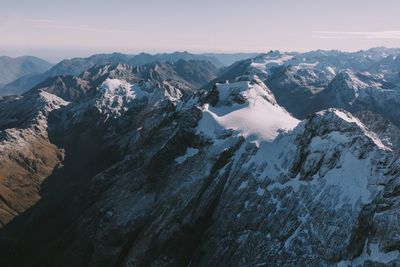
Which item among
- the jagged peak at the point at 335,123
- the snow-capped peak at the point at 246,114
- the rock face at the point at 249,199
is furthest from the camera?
the snow-capped peak at the point at 246,114

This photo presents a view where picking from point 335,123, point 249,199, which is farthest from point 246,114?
point 249,199

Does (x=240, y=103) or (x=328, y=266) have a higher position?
(x=240, y=103)

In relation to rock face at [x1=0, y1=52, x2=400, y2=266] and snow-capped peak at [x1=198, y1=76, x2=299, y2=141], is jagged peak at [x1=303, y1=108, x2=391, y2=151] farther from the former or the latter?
snow-capped peak at [x1=198, y1=76, x2=299, y2=141]

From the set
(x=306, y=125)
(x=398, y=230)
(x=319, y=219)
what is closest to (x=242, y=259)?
(x=319, y=219)

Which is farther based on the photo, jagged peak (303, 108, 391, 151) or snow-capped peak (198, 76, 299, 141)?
snow-capped peak (198, 76, 299, 141)

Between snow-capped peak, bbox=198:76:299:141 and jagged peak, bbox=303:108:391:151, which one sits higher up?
jagged peak, bbox=303:108:391:151

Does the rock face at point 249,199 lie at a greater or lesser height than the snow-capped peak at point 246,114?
lesser

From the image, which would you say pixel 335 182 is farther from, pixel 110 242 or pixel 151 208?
pixel 110 242

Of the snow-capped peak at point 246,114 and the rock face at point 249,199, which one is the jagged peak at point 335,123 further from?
the snow-capped peak at point 246,114

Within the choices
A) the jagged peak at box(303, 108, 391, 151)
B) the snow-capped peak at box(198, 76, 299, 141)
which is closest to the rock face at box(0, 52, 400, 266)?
the jagged peak at box(303, 108, 391, 151)

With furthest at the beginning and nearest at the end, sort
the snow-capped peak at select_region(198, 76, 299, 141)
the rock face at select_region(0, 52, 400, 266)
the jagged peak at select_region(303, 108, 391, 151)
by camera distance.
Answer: the snow-capped peak at select_region(198, 76, 299, 141), the jagged peak at select_region(303, 108, 391, 151), the rock face at select_region(0, 52, 400, 266)

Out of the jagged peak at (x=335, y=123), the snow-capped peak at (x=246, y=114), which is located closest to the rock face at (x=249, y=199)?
the jagged peak at (x=335, y=123)
